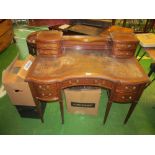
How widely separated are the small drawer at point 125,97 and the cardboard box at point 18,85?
3.56 feet

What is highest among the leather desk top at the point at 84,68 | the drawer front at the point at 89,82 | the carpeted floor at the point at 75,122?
the leather desk top at the point at 84,68

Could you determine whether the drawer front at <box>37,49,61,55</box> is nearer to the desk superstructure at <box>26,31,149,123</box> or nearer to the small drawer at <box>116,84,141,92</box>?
the desk superstructure at <box>26,31,149,123</box>

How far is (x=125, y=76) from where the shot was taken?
1569 millimetres

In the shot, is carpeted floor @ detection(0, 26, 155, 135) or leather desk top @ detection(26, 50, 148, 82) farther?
carpeted floor @ detection(0, 26, 155, 135)

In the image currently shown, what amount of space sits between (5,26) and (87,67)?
2920mm

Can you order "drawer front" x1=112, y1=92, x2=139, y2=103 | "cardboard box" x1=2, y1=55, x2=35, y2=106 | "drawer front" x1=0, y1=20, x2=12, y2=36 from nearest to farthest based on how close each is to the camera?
1. "drawer front" x1=112, y1=92, x2=139, y2=103
2. "cardboard box" x1=2, y1=55, x2=35, y2=106
3. "drawer front" x1=0, y1=20, x2=12, y2=36

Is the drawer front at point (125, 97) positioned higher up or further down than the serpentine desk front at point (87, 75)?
further down

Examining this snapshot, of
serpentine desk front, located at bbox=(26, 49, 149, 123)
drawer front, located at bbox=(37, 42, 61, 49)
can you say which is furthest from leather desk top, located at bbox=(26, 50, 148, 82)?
drawer front, located at bbox=(37, 42, 61, 49)

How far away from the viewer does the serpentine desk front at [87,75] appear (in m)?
1.54

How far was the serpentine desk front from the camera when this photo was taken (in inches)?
60.7

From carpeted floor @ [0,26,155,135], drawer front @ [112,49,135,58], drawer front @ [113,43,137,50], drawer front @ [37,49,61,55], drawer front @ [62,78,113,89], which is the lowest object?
carpeted floor @ [0,26,155,135]

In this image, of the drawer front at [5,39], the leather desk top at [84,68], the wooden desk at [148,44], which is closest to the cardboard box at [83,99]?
the leather desk top at [84,68]

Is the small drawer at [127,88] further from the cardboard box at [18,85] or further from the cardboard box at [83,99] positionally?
the cardboard box at [18,85]
